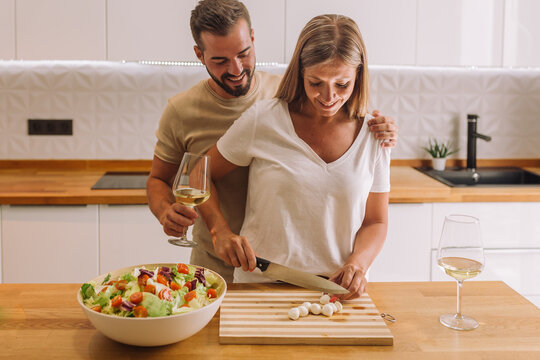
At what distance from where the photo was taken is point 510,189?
9.02ft

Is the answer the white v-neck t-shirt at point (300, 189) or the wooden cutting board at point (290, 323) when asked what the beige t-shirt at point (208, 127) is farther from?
the wooden cutting board at point (290, 323)

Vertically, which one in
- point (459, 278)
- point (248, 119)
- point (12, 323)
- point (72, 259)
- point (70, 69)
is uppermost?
point (70, 69)

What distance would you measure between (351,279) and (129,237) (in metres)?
1.47

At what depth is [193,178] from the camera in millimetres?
→ 1384

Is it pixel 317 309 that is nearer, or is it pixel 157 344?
pixel 157 344

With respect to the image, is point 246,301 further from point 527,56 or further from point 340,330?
point 527,56

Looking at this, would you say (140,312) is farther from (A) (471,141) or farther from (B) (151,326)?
(A) (471,141)

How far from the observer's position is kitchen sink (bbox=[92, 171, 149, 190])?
109 inches

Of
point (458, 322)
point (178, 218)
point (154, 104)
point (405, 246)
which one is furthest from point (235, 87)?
point (154, 104)

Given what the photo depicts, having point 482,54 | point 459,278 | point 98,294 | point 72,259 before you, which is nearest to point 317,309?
point 459,278

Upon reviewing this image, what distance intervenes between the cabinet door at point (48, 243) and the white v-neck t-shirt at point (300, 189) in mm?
1219

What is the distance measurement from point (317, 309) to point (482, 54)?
2052 mm

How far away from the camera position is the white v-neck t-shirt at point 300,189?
159 centimetres

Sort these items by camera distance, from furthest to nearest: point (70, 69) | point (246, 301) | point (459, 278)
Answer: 1. point (70, 69)
2. point (246, 301)
3. point (459, 278)
